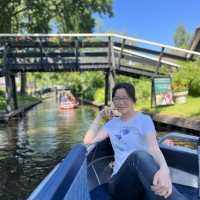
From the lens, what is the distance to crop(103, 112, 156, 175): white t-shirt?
4.27m

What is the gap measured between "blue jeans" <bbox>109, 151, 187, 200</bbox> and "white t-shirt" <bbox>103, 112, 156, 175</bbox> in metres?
0.16

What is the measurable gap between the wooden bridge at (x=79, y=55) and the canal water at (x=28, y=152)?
14.2 ft

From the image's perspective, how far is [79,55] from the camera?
24.1 m

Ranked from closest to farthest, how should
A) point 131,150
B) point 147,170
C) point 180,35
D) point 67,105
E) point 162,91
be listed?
point 147,170 < point 131,150 < point 162,91 < point 67,105 < point 180,35

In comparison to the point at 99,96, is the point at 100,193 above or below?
above

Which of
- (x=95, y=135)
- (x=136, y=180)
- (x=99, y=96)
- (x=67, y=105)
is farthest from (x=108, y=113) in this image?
(x=99, y=96)

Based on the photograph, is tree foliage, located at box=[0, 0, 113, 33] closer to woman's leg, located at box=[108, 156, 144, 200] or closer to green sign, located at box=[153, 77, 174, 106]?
green sign, located at box=[153, 77, 174, 106]

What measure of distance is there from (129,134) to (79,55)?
20007 millimetres

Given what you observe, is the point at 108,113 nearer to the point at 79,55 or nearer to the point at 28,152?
the point at 28,152

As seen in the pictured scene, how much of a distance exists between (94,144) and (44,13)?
28.7m

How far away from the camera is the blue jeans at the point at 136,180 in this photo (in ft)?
12.5

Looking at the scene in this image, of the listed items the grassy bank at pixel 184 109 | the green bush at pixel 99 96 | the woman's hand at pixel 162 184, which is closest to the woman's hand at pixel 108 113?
the woman's hand at pixel 162 184

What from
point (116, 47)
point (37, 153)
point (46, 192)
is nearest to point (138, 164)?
point (46, 192)

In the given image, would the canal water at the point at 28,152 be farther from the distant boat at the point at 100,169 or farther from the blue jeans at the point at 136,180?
the blue jeans at the point at 136,180
